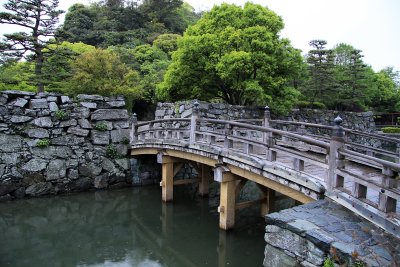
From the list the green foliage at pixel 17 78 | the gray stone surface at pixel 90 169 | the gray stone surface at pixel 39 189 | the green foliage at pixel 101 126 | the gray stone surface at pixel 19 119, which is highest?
the green foliage at pixel 17 78

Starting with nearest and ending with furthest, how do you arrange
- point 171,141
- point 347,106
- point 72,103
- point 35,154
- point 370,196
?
point 370,196, point 171,141, point 35,154, point 72,103, point 347,106

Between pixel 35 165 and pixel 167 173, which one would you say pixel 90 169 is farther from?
Answer: pixel 167 173

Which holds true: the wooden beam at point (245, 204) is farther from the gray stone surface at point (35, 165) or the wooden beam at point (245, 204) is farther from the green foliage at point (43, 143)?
the green foliage at point (43, 143)

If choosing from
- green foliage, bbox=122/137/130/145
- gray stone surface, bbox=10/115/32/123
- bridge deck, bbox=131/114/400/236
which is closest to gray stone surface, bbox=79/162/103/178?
green foliage, bbox=122/137/130/145

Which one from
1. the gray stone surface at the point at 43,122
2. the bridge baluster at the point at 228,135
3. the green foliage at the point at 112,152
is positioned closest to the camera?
the bridge baluster at the point at 228,135

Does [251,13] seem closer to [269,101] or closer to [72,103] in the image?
[269,101]

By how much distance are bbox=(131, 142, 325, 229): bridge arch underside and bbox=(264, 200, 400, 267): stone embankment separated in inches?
28.2

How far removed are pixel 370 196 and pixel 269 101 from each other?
9.62 meters

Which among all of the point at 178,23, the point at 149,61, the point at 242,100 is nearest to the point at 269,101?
the point at 242,100

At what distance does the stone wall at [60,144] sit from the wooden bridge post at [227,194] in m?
6.83

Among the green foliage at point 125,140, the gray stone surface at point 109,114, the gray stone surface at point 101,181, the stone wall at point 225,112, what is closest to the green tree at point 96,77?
the gray stone surface at point 109,114

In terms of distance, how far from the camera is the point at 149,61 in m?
27.7

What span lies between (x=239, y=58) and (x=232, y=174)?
6589mm

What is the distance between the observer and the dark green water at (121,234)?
786 centimetres
